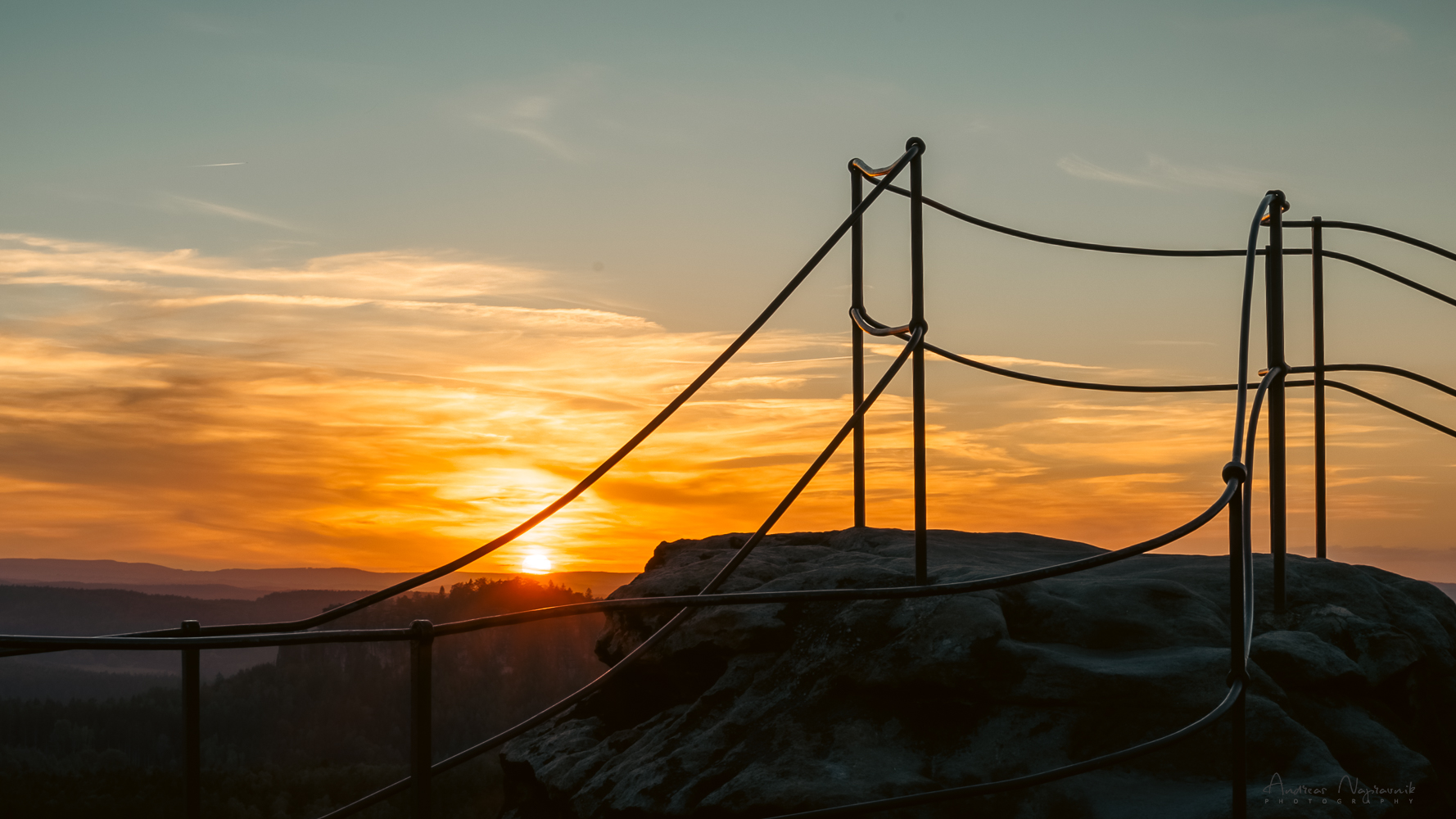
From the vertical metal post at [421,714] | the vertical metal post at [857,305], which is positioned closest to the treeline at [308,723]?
the vertical metal post at [857,305]

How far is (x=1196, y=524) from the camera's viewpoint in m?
3.45

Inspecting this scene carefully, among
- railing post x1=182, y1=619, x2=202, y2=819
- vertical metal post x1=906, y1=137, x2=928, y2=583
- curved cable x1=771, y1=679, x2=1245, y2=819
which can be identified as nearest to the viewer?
railing post x1=182, y1=619, x2=202, y2=819

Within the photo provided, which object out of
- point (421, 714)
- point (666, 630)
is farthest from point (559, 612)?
point (666, 630)

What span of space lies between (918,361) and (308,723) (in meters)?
20.8

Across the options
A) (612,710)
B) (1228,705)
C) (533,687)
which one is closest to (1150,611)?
(1228,705)

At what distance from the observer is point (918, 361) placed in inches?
169

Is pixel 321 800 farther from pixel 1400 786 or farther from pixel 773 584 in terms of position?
pixel 1400 786

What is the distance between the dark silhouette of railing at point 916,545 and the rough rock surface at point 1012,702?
0.19 metres

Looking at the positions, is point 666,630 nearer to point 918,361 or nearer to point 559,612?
point 559,612

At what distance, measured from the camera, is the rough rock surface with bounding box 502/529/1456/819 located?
3.71m

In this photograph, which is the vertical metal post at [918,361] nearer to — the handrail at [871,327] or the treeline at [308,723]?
the handrail at [871,327]

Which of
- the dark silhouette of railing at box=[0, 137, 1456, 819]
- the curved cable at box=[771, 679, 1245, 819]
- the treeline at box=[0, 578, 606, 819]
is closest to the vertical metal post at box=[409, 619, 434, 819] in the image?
the dark silhouette of railing at box=[0, 137, 1456, 819]

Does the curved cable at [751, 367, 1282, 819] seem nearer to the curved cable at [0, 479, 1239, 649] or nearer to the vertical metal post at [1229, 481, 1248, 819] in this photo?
the vertical metal post at [1229, 481, 1248, 819]

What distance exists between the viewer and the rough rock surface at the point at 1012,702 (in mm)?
3709
